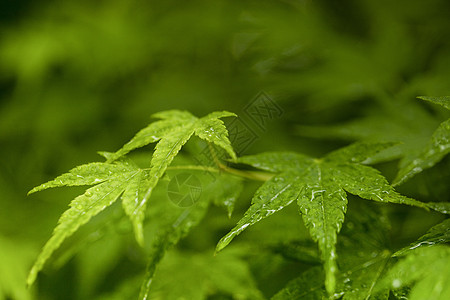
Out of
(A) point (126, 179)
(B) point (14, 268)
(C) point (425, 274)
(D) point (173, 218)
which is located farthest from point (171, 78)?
(C) point (425, 274)

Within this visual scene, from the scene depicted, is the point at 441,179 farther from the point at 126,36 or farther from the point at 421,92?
the point at 126,36

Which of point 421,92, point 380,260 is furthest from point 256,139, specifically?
point 380,260

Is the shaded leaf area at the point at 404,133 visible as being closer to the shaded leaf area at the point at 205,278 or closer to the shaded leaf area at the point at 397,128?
the shaded leaf area at the point at 397,128

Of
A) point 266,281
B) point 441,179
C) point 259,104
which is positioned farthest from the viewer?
point 259,104

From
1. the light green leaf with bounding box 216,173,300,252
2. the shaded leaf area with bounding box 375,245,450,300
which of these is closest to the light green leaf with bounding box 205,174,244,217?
the light green leaf with bounding box 216,173,300,252

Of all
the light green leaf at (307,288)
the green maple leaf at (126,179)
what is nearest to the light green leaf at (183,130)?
the green maple leaf at (126,179)

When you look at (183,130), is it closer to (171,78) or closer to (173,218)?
(173,218)
